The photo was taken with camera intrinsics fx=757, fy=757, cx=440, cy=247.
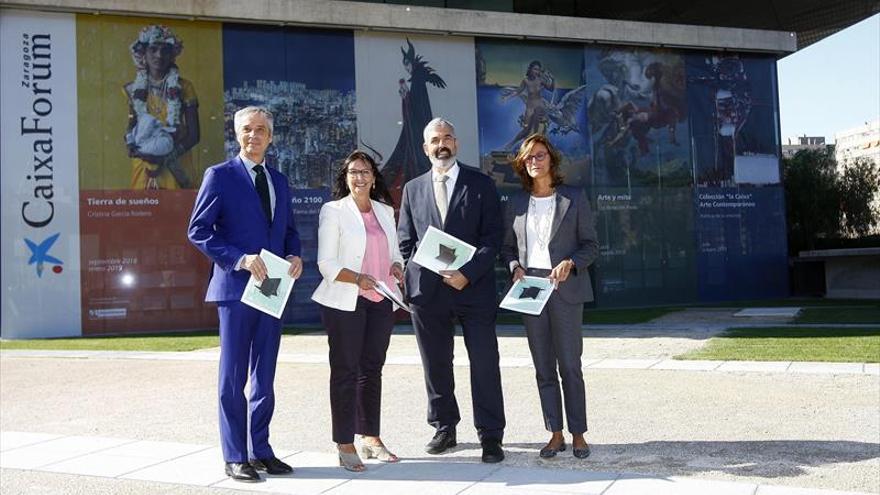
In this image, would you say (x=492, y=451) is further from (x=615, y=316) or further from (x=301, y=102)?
(x=301, y=102)

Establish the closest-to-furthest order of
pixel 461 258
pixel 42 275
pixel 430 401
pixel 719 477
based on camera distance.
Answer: pixel 719 477
pixel 461 258
pixel 430 401
pixel 42 275

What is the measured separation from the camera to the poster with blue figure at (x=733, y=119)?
2764cm

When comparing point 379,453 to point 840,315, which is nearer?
point 379,453

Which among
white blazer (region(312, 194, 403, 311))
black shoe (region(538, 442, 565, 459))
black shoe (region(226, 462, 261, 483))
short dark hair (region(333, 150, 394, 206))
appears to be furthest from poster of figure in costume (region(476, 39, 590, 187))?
black shoe (region(226, 462, 261, 483))

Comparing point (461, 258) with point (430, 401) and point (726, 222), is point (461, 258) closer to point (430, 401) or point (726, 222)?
point (430, 401)

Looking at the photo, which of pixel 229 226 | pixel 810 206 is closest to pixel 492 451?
pixel 229 226

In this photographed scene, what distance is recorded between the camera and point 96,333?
21375 millimetres

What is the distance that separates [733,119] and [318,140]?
15283mm

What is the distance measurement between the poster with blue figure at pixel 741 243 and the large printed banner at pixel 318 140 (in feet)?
0.19

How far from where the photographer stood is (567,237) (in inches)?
220

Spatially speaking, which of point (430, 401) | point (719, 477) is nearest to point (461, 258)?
point (430, 401)

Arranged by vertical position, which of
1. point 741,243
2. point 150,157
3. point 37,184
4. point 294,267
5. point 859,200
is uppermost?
point 150,157

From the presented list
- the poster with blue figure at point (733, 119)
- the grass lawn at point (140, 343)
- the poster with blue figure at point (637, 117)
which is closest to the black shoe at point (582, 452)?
the grass lawn at point (140, 343)

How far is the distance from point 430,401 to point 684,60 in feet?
82.5
